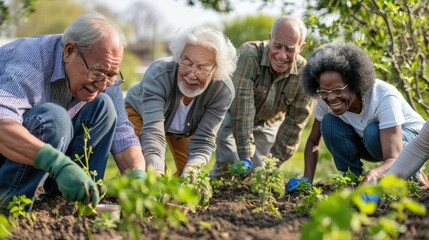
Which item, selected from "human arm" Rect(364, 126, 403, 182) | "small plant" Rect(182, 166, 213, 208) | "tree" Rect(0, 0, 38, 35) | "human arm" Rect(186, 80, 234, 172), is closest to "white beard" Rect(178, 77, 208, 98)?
"human arm" Rect(186, 80, 234, 172)

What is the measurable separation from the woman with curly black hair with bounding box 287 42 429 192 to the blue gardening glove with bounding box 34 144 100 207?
5.32 ft

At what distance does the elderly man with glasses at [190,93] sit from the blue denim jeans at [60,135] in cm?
51

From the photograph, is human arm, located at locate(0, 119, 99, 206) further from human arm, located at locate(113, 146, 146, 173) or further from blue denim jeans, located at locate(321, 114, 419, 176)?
blue denim jeans, located at locate(321, 114, 419, 176)

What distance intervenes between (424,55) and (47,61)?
322cm

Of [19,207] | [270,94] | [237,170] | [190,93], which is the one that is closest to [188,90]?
[190,93]

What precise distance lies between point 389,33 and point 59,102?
284 centimetres

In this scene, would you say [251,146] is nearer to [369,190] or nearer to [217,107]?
[217,107]

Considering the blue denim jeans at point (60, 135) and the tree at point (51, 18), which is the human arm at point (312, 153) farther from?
the tree at point (51, 18)

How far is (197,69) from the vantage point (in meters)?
4.02

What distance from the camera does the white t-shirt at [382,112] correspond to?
12.9 ft

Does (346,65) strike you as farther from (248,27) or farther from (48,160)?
(248,27)

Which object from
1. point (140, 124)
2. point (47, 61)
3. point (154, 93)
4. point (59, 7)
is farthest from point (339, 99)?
point (59, 7)

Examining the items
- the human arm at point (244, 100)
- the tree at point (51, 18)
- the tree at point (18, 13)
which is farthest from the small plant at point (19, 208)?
the tree at point (51, 18)

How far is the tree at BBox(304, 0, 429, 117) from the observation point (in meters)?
4.93
